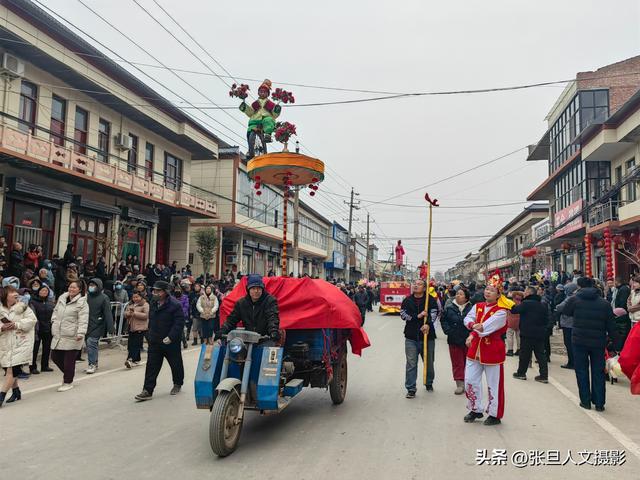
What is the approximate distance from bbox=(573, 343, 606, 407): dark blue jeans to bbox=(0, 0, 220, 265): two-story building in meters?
13.5

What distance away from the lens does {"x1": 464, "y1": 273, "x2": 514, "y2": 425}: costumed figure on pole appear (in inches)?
230

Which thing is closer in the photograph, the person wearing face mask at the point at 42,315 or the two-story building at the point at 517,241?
the person wearing face mask at the point at 42,315

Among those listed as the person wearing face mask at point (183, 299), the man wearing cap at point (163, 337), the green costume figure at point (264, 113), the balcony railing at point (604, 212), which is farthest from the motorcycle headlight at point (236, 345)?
the balcony railing at point (604, 212)

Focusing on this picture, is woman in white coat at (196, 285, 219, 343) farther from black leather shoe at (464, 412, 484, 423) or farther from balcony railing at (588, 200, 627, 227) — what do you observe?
balcony railing at (588, 200, 627, 227)

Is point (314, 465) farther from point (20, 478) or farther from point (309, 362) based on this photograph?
point (20, 478)

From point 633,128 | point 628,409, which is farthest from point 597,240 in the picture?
point 628,409

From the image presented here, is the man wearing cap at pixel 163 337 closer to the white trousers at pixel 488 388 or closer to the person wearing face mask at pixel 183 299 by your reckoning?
the white trousers at pixel 488 388

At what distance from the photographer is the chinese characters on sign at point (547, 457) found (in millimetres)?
4547

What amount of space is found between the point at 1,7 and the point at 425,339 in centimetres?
1451

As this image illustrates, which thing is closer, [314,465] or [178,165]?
[314,465]

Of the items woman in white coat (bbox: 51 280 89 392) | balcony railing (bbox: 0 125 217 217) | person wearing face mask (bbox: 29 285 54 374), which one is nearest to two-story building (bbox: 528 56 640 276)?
balcony railing (bbox: 0 125 217 217)

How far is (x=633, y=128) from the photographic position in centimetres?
1856

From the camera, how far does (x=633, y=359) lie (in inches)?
182

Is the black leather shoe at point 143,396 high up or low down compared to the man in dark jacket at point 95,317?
down
